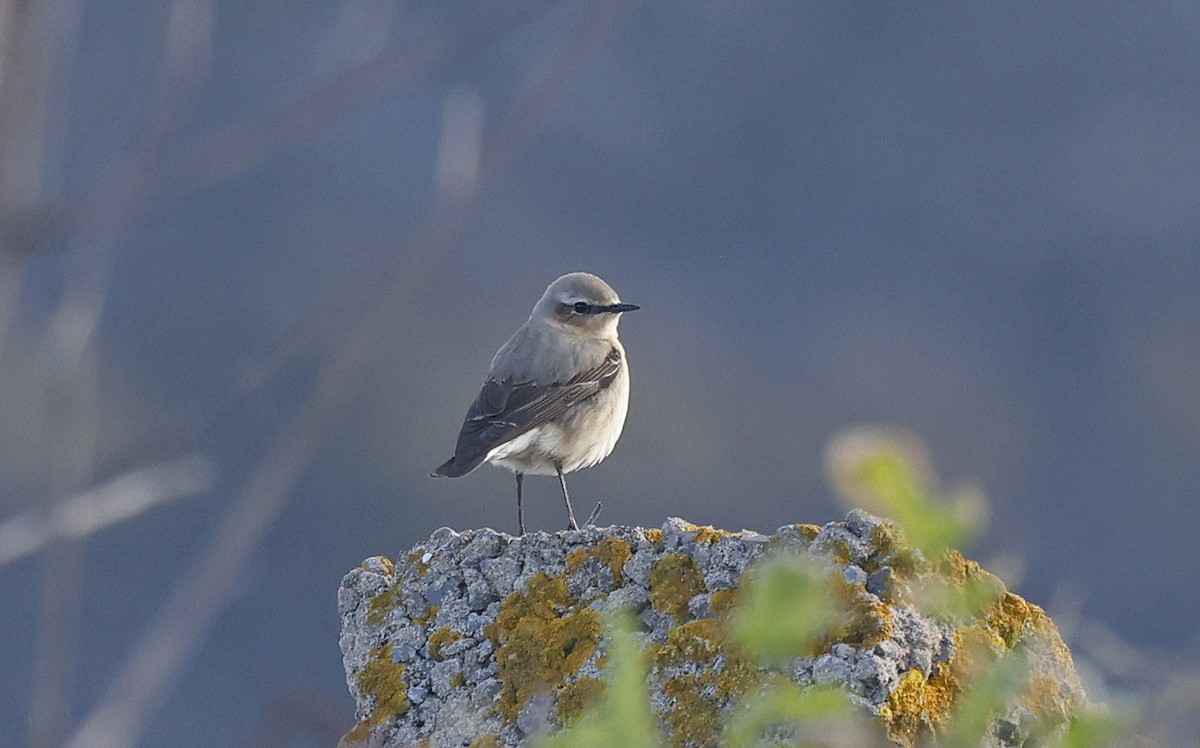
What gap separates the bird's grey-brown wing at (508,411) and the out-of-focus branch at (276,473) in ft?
16.0

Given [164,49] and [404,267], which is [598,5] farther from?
[164,49]

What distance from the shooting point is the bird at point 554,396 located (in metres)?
7.95

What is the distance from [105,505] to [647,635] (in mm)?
1894

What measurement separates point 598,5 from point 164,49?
711mm

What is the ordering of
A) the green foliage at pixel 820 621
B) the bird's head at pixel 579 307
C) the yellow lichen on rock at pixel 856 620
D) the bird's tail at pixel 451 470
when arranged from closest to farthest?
1. the green foliage at pixel 820 621
2. the yellow lichen on rock at pixel 856 620
3. the bird's tail at pixel 451 470
4. the bird's head at pixel 579 307

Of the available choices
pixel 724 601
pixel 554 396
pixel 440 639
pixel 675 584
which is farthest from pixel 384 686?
pixel 554 396

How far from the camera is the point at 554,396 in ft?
27.0

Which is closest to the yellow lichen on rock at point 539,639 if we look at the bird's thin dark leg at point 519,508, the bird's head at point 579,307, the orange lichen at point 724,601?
the orange lichen at point 724,601

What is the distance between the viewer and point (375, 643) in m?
4.81

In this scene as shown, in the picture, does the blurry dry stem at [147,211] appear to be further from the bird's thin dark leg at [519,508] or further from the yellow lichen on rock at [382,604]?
the bird's thin dark leg at [519,508]

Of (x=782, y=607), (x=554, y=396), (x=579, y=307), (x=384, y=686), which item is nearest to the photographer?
(x=782, y=607)

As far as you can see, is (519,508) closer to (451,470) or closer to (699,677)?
(451,470)

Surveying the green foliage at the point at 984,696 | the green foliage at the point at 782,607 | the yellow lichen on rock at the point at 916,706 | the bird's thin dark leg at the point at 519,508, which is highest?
the green foliage at the point at 782,607

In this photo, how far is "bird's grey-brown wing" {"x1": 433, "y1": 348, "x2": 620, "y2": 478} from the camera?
7.79 meters
